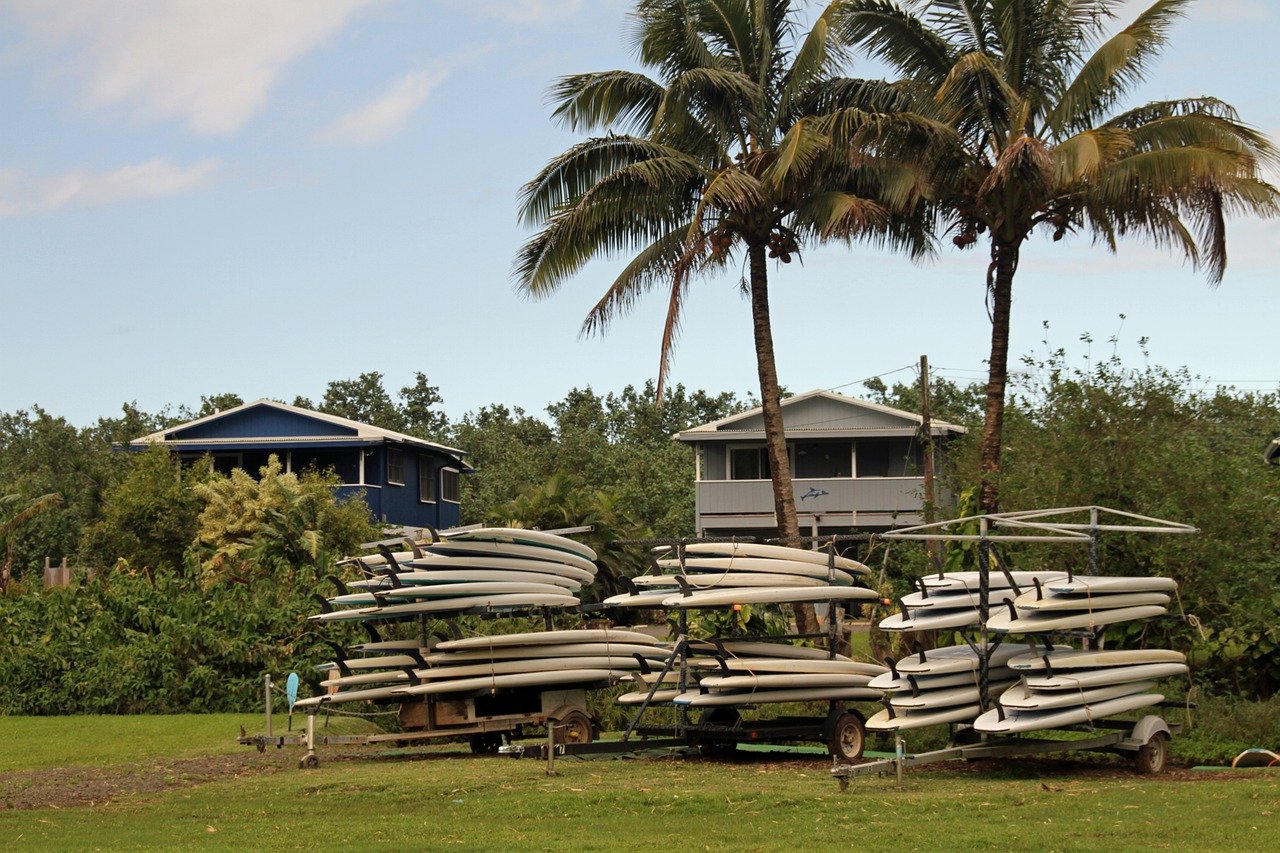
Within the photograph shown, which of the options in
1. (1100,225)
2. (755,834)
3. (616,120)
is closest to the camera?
(755,834)

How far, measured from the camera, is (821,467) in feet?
152

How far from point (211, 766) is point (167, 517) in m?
25.2

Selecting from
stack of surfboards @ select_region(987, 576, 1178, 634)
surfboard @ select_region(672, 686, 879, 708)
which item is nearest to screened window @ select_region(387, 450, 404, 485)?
surfboard @ select_region(672, 686, 879, 708)

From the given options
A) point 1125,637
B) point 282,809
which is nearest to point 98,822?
point 282,809

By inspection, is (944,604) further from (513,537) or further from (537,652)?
(513,537)

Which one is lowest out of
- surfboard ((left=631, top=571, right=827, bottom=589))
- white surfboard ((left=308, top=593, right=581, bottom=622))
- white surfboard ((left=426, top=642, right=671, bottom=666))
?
white surfboard ((left=426, top=642, right=671, bottom=666))

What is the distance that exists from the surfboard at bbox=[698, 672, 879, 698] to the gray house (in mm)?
26117

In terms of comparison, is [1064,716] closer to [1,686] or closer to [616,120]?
[616,120]

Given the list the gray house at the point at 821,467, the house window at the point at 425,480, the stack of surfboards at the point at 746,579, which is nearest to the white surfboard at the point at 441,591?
the stack of surfboards at the point at 746,579

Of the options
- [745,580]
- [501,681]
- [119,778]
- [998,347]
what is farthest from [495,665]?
[998,347]

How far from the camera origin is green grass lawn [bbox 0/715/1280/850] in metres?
10.3

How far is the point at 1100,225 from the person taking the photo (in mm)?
21844

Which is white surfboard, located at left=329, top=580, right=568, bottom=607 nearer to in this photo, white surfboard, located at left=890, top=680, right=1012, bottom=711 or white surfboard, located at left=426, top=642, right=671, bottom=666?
white surfboard, located at left=426, top=642, right=671, bottom=666

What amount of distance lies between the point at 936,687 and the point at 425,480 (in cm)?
3741
